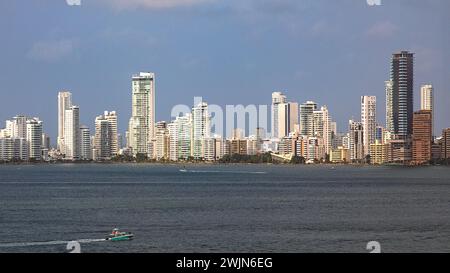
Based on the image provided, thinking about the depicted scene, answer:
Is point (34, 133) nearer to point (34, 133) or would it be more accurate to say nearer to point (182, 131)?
point (34, 133)

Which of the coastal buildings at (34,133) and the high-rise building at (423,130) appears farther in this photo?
the high-rise building at (423,130)

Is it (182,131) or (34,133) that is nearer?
(182,131)

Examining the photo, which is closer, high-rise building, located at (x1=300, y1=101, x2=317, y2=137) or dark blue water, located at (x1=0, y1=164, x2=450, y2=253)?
high-rise building, located at (x1=300, y1=101, x2=317, y2=137)

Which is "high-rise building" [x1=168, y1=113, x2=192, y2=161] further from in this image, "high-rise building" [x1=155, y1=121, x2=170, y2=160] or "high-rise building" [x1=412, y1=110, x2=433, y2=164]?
"high-rise building" [x1=412, y1=110, x2=433, y2=164]

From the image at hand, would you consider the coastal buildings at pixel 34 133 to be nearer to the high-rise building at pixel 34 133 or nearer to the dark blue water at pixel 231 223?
the high-rise building at pixel 34 133

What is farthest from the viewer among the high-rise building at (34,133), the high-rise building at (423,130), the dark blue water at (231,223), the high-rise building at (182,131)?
the dark blue water at (231,223)

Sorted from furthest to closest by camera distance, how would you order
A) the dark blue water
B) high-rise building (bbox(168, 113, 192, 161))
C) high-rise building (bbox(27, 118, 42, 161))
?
the dark blue water < high-rise building (bbox(27, 118, 42, 161)) < high-rise building (bbox(168, 113, 192, 161))

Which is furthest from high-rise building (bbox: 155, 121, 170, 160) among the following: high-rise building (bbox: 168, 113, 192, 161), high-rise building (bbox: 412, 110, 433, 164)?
high-rise building (bbox: 412, 110, 433, 164)

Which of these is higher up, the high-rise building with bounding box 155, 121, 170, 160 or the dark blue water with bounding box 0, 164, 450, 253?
the high-rise building with bounding box 155, 121, 170, 160

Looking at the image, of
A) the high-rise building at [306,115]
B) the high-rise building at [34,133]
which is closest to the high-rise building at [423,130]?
the high-rise building at [306,115]

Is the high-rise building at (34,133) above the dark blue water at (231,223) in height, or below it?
above

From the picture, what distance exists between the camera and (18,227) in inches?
576

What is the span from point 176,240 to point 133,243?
→ 769 mm

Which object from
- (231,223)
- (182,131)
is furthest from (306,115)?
(231,223)
